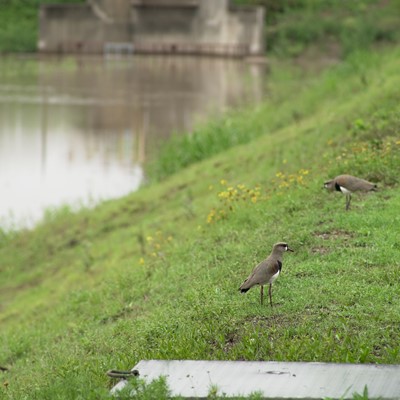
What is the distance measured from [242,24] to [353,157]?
3330 cm

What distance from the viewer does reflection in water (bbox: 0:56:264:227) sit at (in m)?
19.4

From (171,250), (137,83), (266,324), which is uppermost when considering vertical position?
(266,324)

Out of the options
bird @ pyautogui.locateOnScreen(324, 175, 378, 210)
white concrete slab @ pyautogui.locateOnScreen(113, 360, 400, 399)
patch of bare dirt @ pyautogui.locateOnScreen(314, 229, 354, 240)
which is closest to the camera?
white concrete slab @ pyautogui.locateOnScreen(113, 360, 400, 399)

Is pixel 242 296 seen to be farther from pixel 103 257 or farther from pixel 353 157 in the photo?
pixel 103 257

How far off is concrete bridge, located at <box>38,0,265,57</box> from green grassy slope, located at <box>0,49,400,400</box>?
27386 millimetres

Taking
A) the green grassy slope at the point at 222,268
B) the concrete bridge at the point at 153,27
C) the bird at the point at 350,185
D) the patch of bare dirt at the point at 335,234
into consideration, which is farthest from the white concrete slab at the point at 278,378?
the concrete bridge at the point at 153,27

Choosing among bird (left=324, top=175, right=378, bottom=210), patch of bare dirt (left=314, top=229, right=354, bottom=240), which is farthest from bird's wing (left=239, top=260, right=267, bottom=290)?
bird (left=324, top=175, right=378, bottom=210)

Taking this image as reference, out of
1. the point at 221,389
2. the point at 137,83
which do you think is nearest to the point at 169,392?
the point at 221,389

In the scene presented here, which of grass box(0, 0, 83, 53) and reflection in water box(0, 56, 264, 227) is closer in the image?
reflection in water box(0, 56, 264, 227)

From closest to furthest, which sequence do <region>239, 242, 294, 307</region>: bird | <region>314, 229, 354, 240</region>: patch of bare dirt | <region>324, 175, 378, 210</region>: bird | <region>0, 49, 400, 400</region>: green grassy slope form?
<region>0, 49, 400, 400</region>: green grassy slope
<region>239, 242, 294, 307</region>: bird
<region>314, 229, 354, 240</region>: patch of bare dirt
<region>324, 175, 378, 210</region>: bird

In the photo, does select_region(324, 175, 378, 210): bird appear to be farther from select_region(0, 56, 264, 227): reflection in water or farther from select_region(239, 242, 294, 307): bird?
select_region(0, 56, 264, 227): reflection in water

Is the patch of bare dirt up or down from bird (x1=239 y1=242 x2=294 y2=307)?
down

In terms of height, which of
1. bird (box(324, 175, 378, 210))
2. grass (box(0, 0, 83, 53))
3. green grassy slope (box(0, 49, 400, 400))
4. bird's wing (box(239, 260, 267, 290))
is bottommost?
grass (box(0, 0, 83, 53))

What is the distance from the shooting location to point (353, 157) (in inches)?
435
